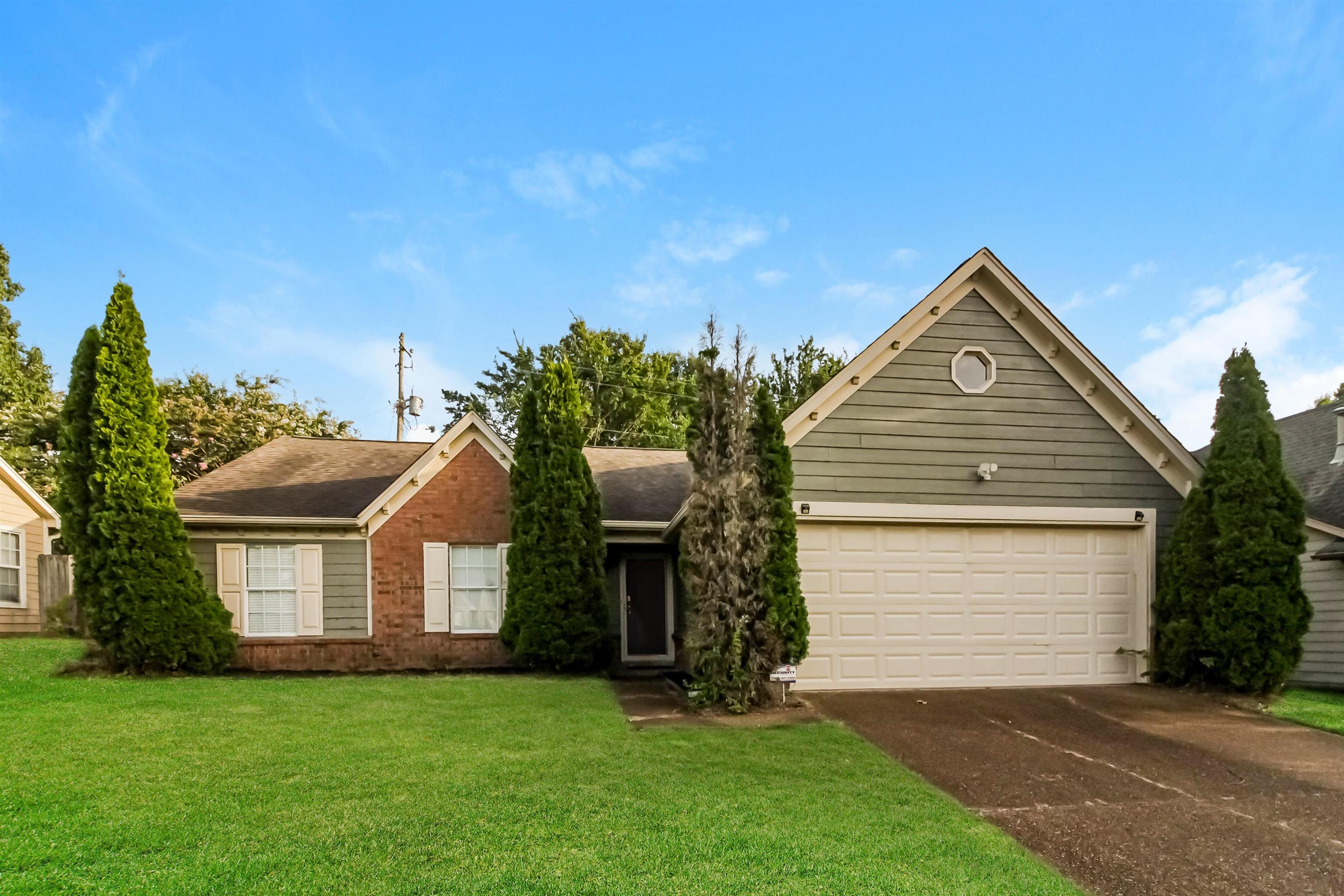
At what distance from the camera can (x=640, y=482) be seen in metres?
14.7

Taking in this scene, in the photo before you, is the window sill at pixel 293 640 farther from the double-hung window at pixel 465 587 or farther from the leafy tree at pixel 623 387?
the leafy tree at pixel 623 387

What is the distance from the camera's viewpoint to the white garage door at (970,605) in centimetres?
912

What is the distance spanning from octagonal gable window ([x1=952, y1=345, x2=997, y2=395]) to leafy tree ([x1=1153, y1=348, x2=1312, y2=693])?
8.78 ft

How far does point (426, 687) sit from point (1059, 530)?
8409mm

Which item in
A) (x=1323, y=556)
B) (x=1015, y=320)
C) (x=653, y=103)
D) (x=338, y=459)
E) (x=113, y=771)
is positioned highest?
(x=653, y=103)

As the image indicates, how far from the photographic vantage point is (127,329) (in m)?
11.0

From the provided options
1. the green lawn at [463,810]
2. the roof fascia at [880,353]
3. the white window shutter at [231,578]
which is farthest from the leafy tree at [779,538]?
the white window shutter at [231,578]

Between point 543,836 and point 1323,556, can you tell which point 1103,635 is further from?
point 543,836

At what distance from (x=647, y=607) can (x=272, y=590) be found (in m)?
6.29

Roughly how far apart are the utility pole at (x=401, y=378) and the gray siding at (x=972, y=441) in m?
23.3

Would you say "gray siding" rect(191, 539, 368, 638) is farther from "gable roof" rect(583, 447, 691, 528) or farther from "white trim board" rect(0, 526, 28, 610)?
"white trim board" rect(0, 526, 28, 610)

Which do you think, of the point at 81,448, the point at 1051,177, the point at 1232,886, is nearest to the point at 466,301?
the point at 81,448

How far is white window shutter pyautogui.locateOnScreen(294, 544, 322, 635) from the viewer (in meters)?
12.1

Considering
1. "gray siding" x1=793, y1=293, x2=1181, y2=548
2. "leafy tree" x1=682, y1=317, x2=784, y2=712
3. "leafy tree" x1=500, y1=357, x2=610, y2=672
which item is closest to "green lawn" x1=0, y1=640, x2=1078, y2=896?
"leafy tree" x1=682, y1=317, x2=784, y2=712
